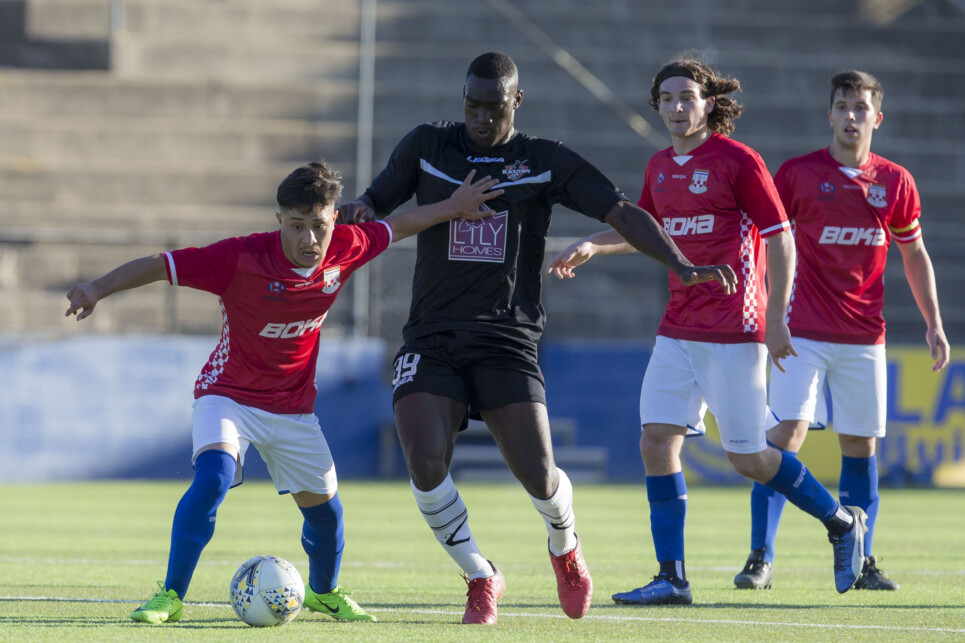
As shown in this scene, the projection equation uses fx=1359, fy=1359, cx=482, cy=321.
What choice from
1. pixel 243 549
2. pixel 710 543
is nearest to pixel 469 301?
pixel 243 549

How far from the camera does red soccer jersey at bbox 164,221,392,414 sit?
516 cm

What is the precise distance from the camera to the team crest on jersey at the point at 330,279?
528 centimetres

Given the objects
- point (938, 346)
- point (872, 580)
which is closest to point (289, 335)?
point (872, 580)

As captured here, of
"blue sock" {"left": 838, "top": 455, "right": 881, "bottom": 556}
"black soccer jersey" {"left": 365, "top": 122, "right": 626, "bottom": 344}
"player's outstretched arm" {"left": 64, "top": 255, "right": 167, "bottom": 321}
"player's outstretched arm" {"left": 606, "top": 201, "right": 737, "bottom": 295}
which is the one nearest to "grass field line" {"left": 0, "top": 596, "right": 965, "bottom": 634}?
"black soccer jersey" {"left": 365, "top": 122, "right": 626, "bottom": 344}

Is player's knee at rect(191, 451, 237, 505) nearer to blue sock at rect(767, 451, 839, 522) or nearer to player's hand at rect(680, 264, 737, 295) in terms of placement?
player's hand at rect(680, 264, 737, 295)

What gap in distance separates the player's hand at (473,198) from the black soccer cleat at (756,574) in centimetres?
228

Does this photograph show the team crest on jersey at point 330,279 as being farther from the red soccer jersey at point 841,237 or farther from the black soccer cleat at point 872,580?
the black soccer cleat at point 872,580

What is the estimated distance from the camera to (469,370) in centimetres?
521

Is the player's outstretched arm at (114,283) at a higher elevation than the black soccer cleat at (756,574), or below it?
higher

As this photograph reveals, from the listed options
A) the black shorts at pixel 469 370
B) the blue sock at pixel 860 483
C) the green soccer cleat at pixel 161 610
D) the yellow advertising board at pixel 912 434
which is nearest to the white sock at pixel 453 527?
the black shorts at pixel 469 370

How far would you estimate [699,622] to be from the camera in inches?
201

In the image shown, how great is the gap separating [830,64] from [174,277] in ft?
59.2

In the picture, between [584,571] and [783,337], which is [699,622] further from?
[783,337]

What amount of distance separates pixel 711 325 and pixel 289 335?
6.08 feet
